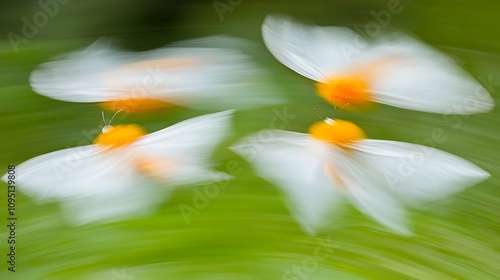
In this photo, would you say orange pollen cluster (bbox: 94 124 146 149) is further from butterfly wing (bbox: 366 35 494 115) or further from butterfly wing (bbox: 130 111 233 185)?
butterfly wing (bbox: 366 35 494 115)

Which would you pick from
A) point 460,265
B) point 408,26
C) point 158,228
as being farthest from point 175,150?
point 408,26

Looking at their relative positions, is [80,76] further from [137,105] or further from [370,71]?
[370,71]

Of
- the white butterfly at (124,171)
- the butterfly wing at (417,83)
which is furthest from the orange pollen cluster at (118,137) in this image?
the butterfly wing at (417,83)

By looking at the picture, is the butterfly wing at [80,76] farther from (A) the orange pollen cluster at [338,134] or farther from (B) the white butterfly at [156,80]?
(A) the orange pollen cluster at [338,134]

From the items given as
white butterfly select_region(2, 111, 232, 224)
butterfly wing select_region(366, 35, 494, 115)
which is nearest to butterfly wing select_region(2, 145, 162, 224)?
white butterfly select_region(2, 111, 232, 224)

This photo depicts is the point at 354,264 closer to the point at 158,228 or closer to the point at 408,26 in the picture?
the point at 158,228

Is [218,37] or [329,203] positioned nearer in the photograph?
[329,203]

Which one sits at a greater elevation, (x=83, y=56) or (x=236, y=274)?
(x=83, y=56)

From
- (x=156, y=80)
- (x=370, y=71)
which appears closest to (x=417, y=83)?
(x=370, y=71)
